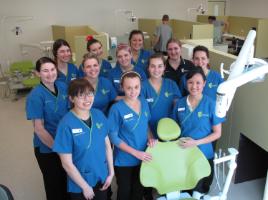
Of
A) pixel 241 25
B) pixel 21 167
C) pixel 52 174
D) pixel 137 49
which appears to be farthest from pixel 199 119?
pixel 241 25

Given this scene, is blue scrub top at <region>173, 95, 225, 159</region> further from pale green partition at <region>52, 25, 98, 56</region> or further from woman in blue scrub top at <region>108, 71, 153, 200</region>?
pale green partition at <region>52, 25, 98, 56</region>

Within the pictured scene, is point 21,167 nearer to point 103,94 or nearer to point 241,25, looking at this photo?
point 103,94

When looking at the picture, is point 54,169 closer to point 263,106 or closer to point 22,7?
point 263,106

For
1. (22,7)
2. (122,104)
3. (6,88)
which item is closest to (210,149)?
(122,104)

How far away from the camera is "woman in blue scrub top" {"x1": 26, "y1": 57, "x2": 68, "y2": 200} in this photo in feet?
5.32

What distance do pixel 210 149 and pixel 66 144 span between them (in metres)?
0.96

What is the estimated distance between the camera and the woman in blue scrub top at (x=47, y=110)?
1.62 meters

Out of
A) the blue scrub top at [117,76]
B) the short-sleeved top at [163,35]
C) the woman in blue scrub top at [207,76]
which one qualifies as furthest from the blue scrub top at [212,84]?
the short-sleeved top at [163,35]

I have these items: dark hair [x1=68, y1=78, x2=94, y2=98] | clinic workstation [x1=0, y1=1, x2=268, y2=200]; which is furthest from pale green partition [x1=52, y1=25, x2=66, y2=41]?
dark hair [x1=68, y1=78, x2=94, y2=98]

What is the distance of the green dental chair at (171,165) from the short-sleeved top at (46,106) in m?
0.62

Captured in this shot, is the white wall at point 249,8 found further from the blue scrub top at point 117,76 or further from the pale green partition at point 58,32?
the blue scrub top at point 117,76

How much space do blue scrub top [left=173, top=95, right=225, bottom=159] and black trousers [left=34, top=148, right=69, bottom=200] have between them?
854 mm

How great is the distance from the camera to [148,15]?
24.0 feet

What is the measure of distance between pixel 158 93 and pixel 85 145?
2.26 ft
